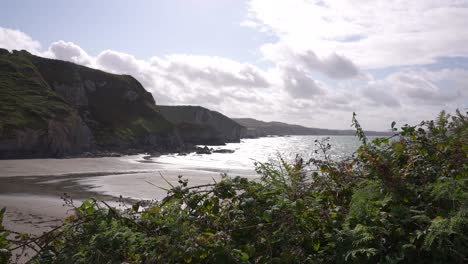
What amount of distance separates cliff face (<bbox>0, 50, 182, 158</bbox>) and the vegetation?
1882 inches

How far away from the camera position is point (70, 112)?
2253 inches

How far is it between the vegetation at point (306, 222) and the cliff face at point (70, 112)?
47.8m

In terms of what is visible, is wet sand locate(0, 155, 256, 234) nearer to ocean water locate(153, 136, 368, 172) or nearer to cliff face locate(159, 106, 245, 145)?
ocean water locate(153, 136, 368, 172)

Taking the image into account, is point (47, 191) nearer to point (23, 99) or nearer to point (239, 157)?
point (23, 99)

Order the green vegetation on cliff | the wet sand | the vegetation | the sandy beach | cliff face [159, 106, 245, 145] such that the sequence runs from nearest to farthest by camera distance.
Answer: the vegetation, the sandy beach, the wet sand, the green vegetation on cliff, cliff face [159, 106, 245, 145]

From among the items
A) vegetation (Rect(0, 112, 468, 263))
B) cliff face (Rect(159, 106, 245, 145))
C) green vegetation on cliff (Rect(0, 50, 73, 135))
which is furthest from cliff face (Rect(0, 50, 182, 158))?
vegetation (Rect(0, 112, 468, 263))

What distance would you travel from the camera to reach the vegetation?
1.97m

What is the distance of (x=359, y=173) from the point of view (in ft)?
9.59

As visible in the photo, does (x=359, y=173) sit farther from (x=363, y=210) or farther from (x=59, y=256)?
(x=59, y=256)

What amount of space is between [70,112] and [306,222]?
6139cm

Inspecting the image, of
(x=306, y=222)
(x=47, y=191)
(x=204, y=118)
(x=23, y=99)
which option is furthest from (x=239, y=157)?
(x=204, y=118)

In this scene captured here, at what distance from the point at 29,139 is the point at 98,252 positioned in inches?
2022

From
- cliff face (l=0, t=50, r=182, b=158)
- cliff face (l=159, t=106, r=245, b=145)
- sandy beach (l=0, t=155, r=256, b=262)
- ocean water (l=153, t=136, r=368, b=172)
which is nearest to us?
ocean water (l=153, t=136, r=368, b=172)

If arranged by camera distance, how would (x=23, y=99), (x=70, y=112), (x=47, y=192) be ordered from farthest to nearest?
(x=70, y=112)
(x=23, y=99)
(x=47, y=192)
